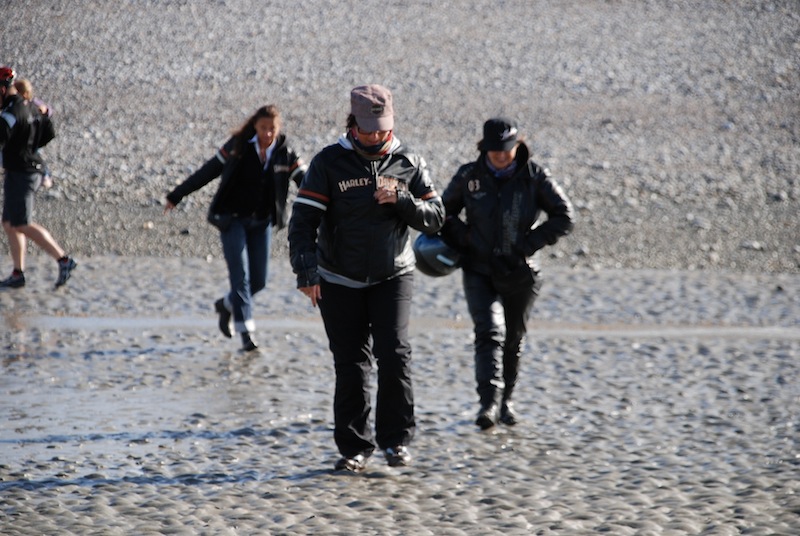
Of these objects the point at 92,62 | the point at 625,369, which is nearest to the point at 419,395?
the point at 625,369

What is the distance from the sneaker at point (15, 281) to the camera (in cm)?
1070

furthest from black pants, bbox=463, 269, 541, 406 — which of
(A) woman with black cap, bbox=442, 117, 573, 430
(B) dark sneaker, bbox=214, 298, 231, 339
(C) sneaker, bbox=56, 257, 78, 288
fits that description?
(C) sneaker, bbox=56, 257, 78, 288

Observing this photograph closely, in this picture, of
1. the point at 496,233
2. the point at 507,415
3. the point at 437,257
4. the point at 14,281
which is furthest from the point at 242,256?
the point at 14,281

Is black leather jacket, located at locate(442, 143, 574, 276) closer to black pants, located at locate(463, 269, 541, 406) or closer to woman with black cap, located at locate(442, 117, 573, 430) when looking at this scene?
woman with black cap, located at locate(442, 117, 573, 430)

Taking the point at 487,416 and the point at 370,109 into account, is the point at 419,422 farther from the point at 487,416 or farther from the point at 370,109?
the point at 370,109

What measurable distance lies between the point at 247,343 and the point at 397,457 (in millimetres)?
2720

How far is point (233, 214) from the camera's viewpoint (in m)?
8.69

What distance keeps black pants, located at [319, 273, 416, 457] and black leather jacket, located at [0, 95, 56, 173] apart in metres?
5.01

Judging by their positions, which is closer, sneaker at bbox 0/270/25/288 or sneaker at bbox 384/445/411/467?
sneaker at bbox 384/445/411/467

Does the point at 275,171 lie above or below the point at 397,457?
above

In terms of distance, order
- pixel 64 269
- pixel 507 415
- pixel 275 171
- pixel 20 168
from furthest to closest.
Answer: pixel 64 269, pixel 20 168, pixel 275 171, pixel 507 415

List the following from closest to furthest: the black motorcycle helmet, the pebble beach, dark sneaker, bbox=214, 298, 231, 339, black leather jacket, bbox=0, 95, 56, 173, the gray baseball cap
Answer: the pebble beach, the gray baseball cap, the black motorcycle helmet, dark sneaker, bbox=214, 298, 231, 339, black leather jacket, bbox=0, 95, 56, 173

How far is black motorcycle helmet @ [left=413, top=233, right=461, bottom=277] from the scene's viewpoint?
7.07m

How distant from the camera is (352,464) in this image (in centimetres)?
621
